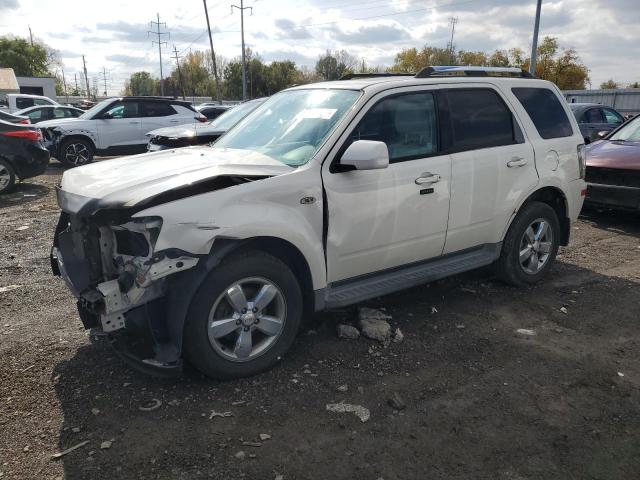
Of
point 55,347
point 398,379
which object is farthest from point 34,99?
point 398,379

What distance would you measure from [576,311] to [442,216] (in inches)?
62.1

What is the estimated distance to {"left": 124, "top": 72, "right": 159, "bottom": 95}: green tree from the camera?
100m

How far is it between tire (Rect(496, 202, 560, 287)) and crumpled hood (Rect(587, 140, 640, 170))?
9.43ft

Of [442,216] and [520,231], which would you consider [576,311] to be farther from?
[442,216]

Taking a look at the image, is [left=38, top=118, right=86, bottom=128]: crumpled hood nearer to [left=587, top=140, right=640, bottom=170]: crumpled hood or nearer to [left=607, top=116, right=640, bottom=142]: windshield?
→ [left=587, top=140, right=640, bottom=170]: crumpled hood

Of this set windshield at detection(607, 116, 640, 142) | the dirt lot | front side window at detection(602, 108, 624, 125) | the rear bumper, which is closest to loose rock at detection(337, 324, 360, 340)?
the dirt lot

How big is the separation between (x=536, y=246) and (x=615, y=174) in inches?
125

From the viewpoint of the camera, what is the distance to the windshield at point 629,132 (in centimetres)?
832

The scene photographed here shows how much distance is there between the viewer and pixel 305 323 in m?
4.30

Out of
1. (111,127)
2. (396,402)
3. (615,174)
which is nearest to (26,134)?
(111,127)

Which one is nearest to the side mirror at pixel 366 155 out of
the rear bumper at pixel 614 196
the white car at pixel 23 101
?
the rear bumper at pixel 614 196

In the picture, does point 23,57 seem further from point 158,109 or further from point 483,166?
point 483,166

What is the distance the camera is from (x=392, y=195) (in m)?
3.95

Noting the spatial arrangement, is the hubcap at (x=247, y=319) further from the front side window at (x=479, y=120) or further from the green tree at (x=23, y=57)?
the green tree at (x=23, y=57)
